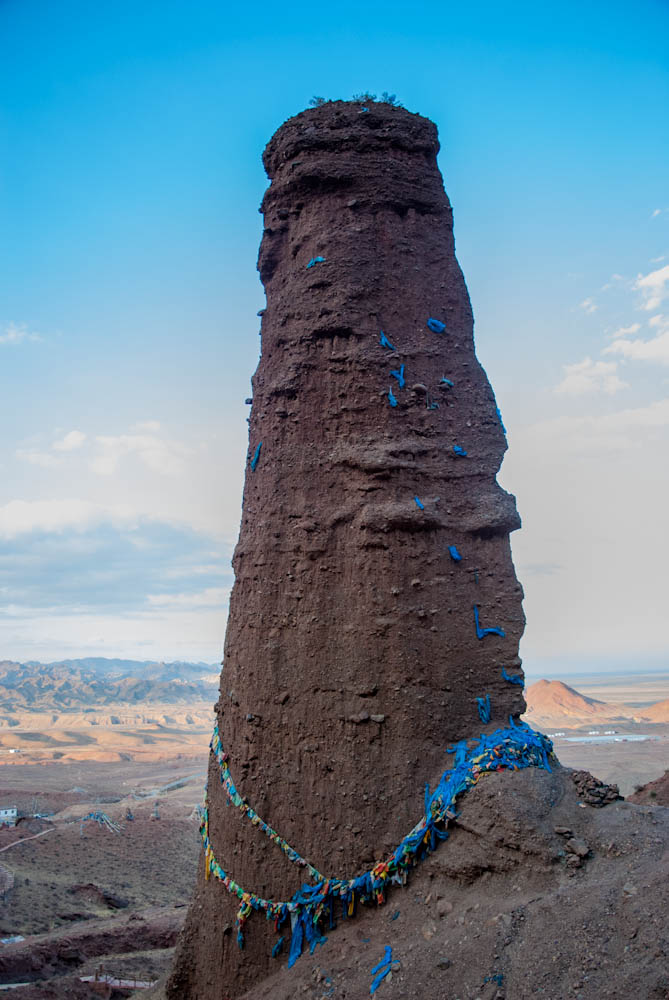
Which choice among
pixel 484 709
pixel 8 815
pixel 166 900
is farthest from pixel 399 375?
pixel 8 815

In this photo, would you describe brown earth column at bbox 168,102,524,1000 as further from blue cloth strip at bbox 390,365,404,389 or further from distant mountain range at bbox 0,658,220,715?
distant mountain range at bbox 0,658,220,715

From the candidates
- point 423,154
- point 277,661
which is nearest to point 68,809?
point 277,661

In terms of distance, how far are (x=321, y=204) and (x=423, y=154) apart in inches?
55.6

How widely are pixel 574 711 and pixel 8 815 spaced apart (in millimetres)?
62667

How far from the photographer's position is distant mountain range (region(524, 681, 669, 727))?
69.9 m

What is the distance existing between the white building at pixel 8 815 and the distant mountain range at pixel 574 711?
49.7 m

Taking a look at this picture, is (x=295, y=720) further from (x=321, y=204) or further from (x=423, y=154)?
(x=423, y=154)

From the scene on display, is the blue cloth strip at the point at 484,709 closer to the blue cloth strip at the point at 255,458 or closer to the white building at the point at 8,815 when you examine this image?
the blue cloth strip at the point at 255,458

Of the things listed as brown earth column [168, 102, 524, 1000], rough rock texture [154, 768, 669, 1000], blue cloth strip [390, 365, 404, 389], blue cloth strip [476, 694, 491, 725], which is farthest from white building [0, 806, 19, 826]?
blue cloth strip [390, 365, 404, 389]

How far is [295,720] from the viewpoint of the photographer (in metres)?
6.51

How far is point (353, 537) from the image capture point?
680 centimetres

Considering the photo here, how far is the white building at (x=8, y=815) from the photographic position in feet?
87.6

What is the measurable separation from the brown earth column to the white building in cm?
2425

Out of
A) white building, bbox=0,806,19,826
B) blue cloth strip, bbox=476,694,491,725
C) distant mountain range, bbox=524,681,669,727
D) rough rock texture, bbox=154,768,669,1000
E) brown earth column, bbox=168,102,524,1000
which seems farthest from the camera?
distant mountain range, bbox=524,681,669,727
